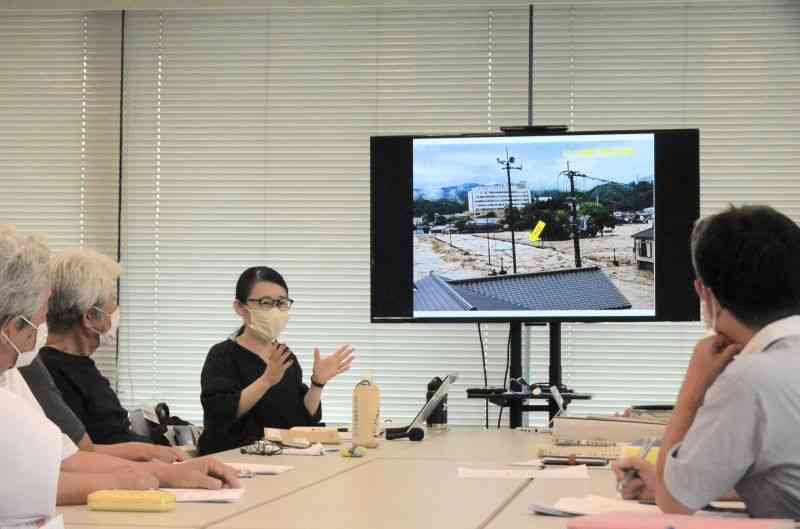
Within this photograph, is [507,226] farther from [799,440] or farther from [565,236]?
[799,440]

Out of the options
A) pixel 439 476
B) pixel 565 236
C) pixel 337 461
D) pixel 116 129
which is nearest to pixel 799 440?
pixel 439 476

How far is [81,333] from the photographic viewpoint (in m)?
3.26

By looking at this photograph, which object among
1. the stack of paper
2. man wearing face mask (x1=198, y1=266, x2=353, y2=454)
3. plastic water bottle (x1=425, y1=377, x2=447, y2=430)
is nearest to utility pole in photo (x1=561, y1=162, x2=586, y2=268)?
plastic water bottle (x1=425, y1=377, x2=447, y2=430)

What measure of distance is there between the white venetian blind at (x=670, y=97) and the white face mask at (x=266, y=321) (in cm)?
161

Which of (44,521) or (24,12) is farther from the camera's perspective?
(24,12)

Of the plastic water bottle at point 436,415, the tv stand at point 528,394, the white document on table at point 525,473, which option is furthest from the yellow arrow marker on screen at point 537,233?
the white document on table at point 525,473

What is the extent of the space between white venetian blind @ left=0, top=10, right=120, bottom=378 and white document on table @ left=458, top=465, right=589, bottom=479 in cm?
333

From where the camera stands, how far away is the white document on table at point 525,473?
266 cm

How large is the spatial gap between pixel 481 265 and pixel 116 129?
2223 mm

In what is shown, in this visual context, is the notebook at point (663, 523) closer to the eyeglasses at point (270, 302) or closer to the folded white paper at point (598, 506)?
the folded white paper at point (598, 506)

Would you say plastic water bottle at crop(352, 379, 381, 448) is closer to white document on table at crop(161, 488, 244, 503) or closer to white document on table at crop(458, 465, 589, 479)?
white document on table at crop(458, 465, 589, 479)

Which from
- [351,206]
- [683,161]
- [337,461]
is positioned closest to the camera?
[337,461]

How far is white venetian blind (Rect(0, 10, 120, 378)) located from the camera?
5.66 metres

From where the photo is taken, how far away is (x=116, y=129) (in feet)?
18.6
